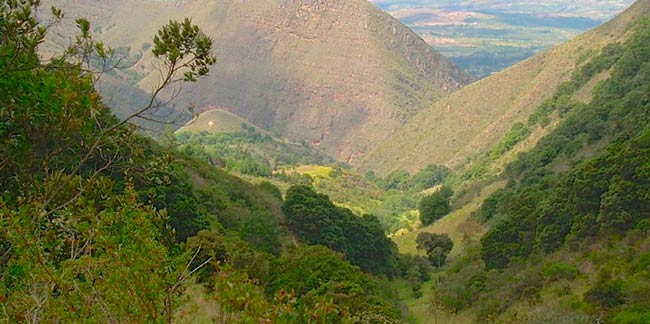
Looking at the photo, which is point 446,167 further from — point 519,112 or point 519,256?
point 519,256

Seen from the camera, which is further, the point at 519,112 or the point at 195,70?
the point at 519,112

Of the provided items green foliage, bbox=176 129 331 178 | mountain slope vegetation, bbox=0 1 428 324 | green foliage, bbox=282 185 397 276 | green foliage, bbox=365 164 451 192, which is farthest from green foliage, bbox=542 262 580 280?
green foliage, bbox=176 129 331 178

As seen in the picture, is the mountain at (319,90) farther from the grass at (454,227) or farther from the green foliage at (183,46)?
the green foliage at (183,46)

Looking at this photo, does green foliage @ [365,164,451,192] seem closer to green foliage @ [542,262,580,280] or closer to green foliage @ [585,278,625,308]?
green foliage @ [542,262,580,280]

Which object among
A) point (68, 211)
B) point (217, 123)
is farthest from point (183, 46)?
point (217, 123)

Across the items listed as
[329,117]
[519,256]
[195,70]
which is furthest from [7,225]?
[329,117]

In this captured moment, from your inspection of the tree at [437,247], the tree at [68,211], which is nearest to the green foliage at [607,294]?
the tree at [68,211]
